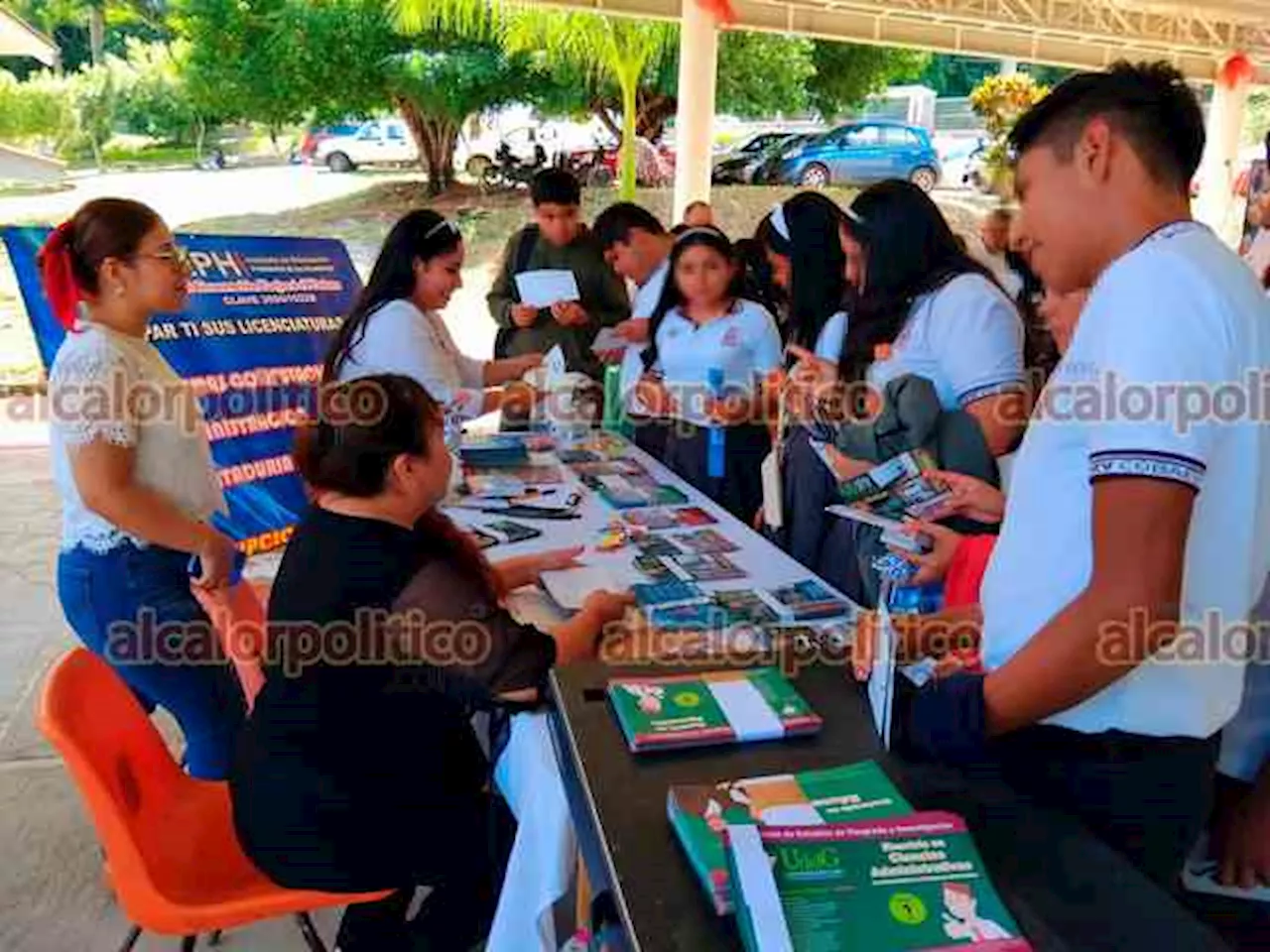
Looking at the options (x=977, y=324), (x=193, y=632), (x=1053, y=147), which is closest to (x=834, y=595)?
(x=977, y=324)

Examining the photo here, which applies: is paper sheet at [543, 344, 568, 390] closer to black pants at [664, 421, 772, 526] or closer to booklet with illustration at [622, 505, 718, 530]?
black pants at [664, 421, 772, 526]

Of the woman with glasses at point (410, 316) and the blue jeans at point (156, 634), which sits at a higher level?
the woman with glasses at point (410, 316)

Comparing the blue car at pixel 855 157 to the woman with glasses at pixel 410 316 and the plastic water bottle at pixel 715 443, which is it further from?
the woman with glasses at pixel 410 316

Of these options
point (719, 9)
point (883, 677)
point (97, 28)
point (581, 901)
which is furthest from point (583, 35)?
point (97, 28)

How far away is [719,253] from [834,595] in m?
1.37

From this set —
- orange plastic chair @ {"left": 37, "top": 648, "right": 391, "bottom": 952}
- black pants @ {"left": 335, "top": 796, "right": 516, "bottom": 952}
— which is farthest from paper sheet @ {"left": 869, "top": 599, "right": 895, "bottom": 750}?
orange plastic chair @ {"left": 37, "top": 648, "right": 391, "bottom": 952}

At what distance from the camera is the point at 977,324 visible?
1.85 m

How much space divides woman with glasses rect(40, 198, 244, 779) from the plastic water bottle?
1.31 metres

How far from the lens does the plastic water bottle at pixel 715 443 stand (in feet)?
9.11

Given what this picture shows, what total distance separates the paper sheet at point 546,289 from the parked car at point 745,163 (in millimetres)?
11504

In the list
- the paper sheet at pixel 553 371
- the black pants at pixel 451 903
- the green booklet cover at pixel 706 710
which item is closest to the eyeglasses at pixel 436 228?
the paper sheet at pixel 553 371

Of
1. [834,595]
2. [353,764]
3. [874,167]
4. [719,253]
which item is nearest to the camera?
[353,764]

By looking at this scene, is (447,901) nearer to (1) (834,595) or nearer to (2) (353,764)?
(2) (353,764)

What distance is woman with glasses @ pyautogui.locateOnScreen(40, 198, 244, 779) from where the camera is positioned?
1.77 metres
